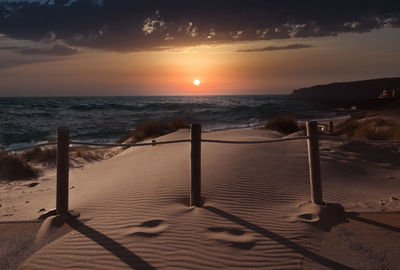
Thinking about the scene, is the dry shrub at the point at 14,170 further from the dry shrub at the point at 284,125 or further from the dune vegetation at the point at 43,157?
the dry shrub at the point at 284,125

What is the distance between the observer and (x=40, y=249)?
14.4ft

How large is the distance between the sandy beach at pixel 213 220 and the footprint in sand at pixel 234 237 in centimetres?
1

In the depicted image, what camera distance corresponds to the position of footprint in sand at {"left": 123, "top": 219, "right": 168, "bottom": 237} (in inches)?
180

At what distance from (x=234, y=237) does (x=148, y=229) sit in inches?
44.4

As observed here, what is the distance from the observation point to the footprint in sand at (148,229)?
457 centimetres

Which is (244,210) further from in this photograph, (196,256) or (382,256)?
(382,256)

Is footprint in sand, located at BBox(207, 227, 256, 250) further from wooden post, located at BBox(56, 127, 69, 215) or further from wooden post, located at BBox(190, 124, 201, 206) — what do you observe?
wooden post, located at BBox(56, 127, 69, 215)

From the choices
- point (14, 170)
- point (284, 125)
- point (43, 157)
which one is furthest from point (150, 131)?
point (14, 170)

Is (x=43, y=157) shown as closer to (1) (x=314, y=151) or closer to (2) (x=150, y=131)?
(2) (x=150, y=131)

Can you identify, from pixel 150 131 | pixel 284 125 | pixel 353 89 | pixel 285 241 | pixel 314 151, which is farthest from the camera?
pixel 353 89

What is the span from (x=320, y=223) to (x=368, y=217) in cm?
97

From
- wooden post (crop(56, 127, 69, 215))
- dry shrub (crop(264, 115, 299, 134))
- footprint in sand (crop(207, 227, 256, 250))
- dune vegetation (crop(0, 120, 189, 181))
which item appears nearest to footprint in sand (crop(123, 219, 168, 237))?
footprint in sand (crop(207, 227, 256, 250))

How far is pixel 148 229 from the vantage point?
4.70 meters

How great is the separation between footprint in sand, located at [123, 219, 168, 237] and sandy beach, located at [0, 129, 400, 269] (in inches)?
0.5
